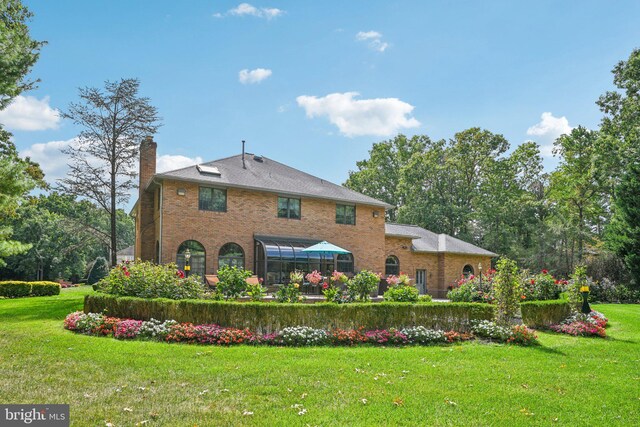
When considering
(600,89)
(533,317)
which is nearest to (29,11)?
(533,317)

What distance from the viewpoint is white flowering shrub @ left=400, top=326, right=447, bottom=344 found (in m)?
11.2

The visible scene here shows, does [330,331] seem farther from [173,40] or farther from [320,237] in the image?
[320,237]

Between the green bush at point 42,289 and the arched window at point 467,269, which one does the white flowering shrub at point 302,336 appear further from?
the arched window at point 467,269

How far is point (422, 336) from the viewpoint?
1125 centimetres

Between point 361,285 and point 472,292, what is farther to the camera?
point 472,292

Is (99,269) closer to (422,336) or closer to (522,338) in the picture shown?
(422,336)

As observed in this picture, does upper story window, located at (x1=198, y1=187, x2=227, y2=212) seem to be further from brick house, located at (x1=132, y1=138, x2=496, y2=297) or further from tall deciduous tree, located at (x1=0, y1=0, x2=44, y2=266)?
tall deciduous tree, located at (x1=0, y1=0, x2=44, y2=266)

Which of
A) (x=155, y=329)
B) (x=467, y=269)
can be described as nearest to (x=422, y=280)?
(x=467, y=269)

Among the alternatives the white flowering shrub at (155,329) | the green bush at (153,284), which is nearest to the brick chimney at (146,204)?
the green bush at (153,284)

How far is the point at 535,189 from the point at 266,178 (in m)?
28.6

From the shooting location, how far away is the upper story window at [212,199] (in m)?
22.1

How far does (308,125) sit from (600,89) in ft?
69.6

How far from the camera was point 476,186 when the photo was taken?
45.9 meters

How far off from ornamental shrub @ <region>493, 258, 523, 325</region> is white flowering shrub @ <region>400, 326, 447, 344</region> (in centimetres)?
195
